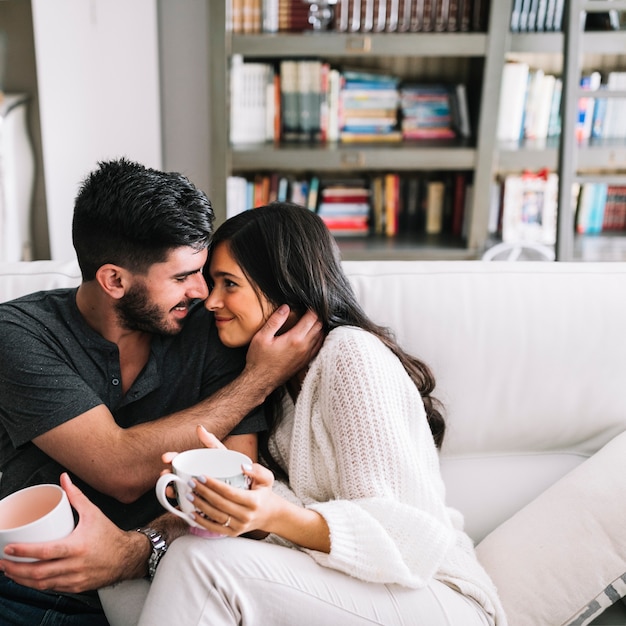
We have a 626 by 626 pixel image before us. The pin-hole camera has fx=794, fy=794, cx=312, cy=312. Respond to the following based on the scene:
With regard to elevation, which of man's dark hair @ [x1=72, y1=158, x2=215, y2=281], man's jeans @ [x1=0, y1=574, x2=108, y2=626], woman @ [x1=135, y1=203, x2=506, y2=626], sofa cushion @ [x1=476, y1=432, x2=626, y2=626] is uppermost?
man's dark hair @ [x1=72, y1=158, x2=215, y2=281]

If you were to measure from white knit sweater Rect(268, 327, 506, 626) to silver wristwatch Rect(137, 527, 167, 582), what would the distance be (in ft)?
0.60

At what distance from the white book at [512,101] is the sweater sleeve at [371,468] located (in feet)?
7.10

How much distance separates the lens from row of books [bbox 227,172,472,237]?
3365 mm

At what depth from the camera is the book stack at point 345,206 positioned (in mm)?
3400

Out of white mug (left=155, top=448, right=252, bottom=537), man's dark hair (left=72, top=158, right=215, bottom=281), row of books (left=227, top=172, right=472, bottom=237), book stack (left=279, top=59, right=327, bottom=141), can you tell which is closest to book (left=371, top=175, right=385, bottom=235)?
row of books (left=227, top=172, right=472, bottom=237)

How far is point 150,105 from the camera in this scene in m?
3.24

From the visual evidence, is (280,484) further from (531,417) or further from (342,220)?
(342,220)

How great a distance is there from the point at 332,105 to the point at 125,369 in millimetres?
2070

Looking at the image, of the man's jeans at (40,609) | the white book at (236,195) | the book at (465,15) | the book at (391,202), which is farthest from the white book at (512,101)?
the man's jeans at (40,609)

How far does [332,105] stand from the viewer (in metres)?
3.23

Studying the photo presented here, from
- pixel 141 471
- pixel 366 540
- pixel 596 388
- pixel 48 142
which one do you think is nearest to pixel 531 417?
pixel 596 388

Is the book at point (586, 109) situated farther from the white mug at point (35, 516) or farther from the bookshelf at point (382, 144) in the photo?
the white mug at point (35, 516)

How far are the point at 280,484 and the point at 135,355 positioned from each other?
35cm

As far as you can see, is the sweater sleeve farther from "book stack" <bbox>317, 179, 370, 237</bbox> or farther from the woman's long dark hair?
"book stack" <bbox>317, 179, 370, 237</bbox>
